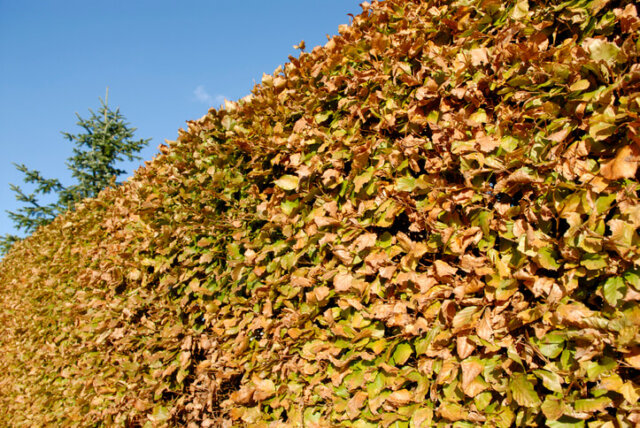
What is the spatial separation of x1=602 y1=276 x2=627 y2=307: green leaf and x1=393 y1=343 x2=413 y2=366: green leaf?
817mm

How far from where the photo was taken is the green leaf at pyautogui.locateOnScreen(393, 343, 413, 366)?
174cm

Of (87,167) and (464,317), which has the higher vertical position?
(87,167)

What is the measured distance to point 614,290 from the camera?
4.01 feet

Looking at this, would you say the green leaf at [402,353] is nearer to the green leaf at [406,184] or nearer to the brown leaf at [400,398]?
the brown leaf at [400,398]

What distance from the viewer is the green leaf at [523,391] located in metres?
1.33

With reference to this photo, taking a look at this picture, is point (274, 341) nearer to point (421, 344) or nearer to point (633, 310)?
point (421, 344)

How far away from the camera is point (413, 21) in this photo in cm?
205

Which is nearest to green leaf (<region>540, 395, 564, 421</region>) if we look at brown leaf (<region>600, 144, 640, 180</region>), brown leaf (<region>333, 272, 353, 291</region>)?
brown leaf (<region>600, 144, 640, 180</region>)

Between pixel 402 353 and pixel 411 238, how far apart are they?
1.89 ft

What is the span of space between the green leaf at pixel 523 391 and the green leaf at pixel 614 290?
0.40m

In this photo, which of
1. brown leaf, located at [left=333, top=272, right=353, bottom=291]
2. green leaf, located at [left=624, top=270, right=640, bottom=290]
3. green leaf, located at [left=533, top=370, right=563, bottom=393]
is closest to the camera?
green leaf, located at [left=624, top=270, right=640, bottom=290]

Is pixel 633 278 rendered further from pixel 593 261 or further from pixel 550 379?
pixel 550 379

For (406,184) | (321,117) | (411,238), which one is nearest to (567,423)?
(411,238)

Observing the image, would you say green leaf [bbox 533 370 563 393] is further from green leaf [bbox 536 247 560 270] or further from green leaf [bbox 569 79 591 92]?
green leaf [bbox 569 79 591 92]
